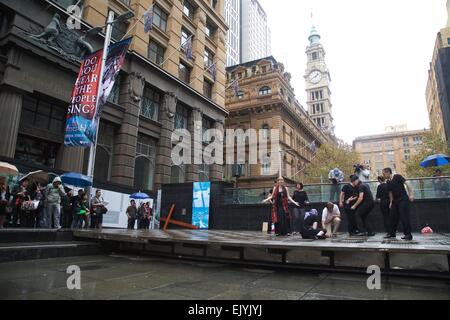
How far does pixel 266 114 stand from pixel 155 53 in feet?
77.9

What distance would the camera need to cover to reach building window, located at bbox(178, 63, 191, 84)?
28.4 meters

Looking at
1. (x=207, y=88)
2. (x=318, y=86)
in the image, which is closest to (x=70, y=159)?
(x=207, y=88)

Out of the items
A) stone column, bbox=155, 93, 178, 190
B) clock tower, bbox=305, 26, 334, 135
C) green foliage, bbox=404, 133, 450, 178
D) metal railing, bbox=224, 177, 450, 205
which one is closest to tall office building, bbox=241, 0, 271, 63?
clock tower, bbox=305, 26, 334, 135

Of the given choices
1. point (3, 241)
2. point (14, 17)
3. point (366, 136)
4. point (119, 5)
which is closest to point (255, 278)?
point (3, 241)

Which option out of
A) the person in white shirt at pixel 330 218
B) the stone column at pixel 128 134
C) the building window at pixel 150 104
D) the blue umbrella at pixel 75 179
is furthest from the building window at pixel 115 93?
the person in white shirt at pixel 330 218

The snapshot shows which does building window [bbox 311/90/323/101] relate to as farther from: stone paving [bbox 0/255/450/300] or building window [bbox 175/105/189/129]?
stone paving [bbox 0/255/450/300]

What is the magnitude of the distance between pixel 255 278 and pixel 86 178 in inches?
416

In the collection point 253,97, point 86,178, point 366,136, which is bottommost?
point 86,178

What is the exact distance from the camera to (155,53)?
84.6 ft

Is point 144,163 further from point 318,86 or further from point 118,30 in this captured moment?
point 318,86

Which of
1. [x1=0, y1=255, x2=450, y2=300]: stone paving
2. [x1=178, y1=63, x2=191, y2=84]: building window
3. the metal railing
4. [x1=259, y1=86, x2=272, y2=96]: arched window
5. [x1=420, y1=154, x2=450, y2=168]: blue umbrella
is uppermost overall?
[x1=259, y1=86, x2=272, y2=96]: arched window

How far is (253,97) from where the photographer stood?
47.7 metres

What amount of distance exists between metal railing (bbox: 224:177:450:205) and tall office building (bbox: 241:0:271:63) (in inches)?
3248
